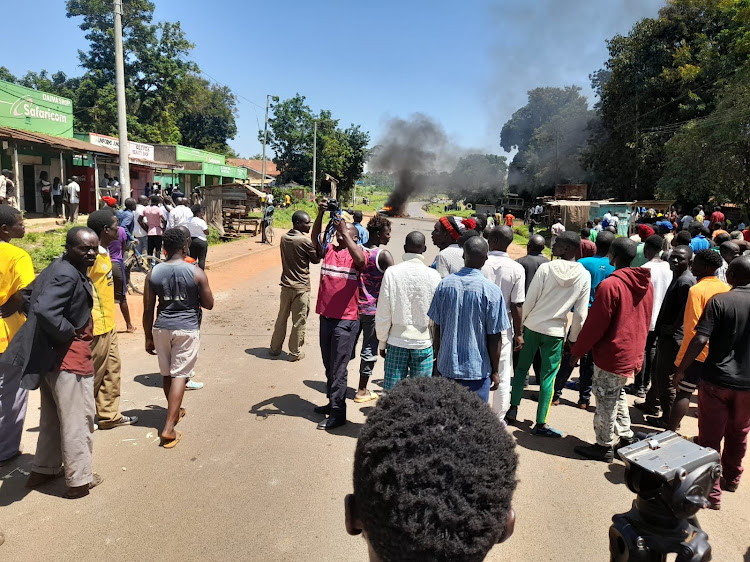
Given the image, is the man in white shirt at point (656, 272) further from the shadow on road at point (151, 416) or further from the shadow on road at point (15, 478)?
the shadow on road at point (15, 478)

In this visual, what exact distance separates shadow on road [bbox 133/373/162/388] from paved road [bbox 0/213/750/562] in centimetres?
7

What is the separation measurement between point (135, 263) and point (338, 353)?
758 centimetres

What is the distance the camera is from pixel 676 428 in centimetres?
433

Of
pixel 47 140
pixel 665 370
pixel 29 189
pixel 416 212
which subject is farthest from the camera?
pixel 416 212

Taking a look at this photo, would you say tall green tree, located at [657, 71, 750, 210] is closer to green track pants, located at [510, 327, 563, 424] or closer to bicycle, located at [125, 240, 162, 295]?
green track pants, located at [510, 327, 563, 424]

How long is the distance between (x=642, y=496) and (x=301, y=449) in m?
2.95

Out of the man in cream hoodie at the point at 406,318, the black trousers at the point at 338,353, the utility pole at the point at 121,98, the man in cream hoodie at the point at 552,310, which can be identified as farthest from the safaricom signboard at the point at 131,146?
the man in cream hoodie at the point at 552,310

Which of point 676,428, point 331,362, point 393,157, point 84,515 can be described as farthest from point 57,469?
point 393,157

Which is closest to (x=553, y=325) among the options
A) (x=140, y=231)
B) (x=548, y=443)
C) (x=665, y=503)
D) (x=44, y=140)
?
(x=548, y=443)

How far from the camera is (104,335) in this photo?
13.1ft

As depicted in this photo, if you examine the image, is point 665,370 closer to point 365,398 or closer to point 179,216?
point 365,398

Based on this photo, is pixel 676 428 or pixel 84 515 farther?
pixel 676 428

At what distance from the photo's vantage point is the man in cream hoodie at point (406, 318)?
3.86 meters

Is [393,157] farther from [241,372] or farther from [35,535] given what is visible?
[35,535]
